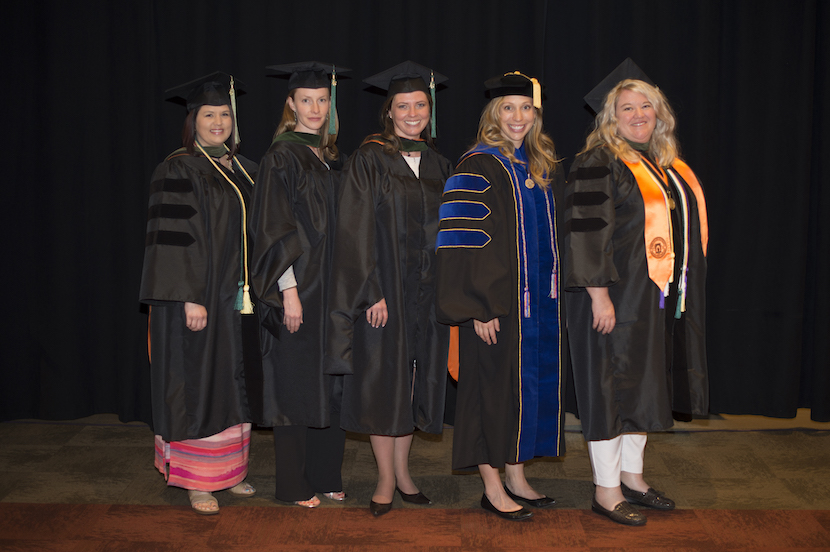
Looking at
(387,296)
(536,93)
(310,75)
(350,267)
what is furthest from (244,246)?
(536,93)

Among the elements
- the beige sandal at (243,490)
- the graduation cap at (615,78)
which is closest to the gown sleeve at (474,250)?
the graduation cap at (615,78)

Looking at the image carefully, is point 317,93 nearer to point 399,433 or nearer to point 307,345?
point 307,345

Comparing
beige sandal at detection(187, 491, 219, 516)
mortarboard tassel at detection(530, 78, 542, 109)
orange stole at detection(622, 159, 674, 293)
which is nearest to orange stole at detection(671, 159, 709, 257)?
orange stole at detection(622, 159, 674, 293)

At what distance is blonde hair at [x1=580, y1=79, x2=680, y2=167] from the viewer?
2.80 metres

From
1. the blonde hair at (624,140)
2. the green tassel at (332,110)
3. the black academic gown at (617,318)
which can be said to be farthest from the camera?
the green tassel at (332,110)

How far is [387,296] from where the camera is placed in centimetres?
276

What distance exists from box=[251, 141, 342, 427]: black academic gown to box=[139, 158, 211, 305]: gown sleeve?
23cm

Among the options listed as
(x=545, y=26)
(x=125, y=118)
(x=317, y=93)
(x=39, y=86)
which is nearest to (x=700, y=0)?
(x=545, y=26)

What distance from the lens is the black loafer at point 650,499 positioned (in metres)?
2.86

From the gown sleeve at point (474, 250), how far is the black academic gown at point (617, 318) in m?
0.28

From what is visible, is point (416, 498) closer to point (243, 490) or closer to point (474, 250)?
point (243, 490)

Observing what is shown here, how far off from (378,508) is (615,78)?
208 centimetres

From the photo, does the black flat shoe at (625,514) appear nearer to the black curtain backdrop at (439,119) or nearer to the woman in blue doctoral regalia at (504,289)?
the woman in blue doctoral regalia at (504,289)

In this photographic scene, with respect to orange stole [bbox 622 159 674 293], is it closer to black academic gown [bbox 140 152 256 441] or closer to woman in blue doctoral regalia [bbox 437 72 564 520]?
woman in blue doctoral regalia [bbox 437 72 564 520]
